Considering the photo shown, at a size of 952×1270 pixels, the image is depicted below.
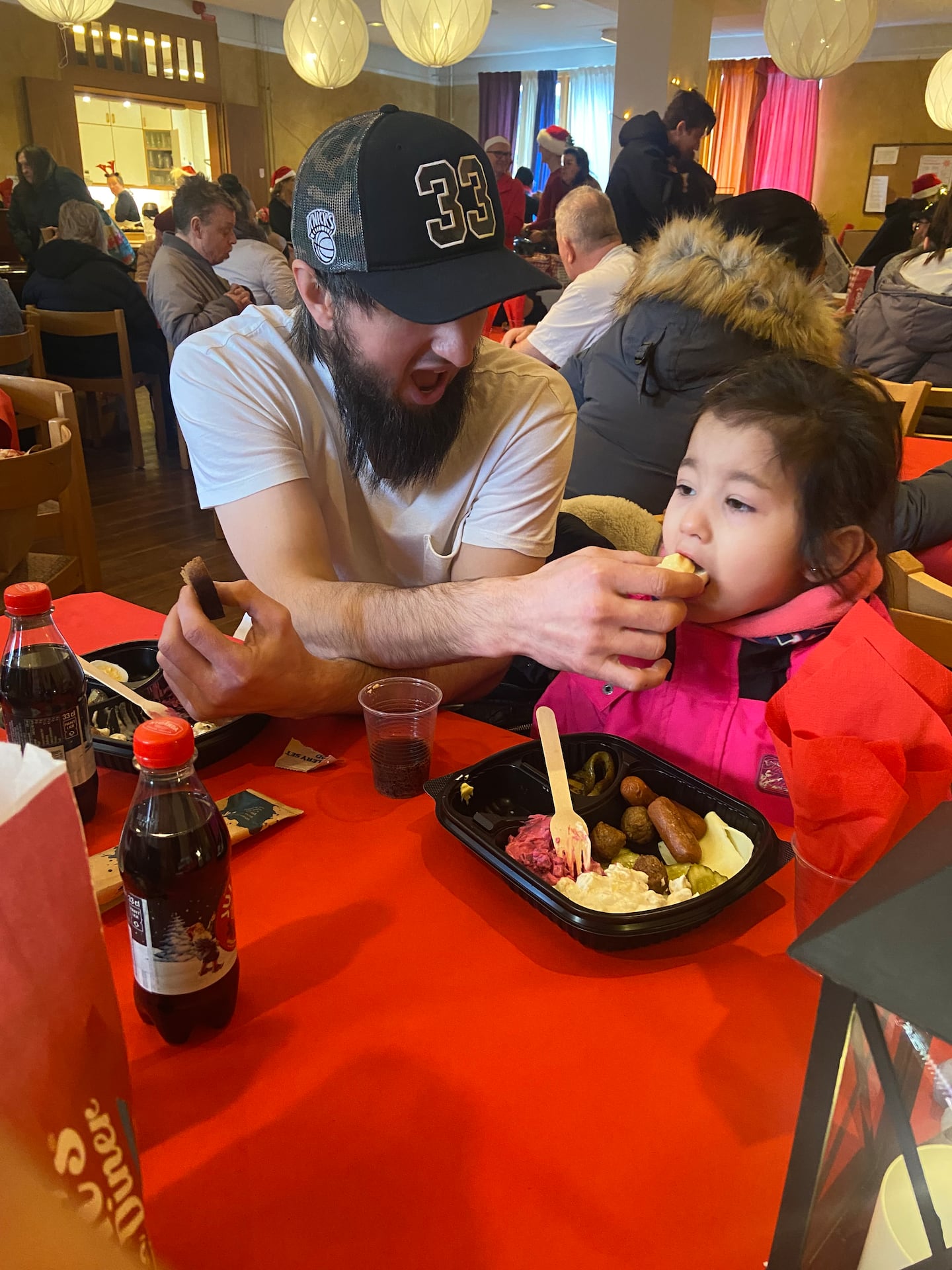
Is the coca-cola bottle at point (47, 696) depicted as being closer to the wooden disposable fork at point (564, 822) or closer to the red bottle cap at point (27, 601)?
the red bottle cap at point (27, 601)

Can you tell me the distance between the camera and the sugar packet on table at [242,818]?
927 mm

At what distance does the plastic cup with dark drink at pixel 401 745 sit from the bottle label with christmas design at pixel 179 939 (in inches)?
16.0

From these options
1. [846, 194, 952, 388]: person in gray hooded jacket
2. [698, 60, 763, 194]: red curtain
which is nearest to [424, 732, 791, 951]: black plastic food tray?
[846, 194, 952, 388]: person in gray hooded jacket

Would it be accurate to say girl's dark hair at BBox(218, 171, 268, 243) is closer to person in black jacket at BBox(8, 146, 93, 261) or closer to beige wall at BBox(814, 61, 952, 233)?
person in black jacket at BBox(8, 146, 93, 261)

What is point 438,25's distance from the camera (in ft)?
16.6

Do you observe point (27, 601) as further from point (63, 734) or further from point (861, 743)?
point (861, 743)

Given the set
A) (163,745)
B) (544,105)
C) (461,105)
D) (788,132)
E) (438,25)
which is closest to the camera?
(163,745)

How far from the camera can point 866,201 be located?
38.0 feet

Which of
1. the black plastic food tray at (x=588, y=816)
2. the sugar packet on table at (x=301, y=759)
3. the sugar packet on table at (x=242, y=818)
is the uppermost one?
the black plastic food tray at (x=588, y=816)

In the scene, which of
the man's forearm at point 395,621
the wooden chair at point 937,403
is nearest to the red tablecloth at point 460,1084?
the man's forearm at point 395,621

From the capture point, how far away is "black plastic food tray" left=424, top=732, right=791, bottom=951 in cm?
84

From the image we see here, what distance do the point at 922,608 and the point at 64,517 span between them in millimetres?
2369

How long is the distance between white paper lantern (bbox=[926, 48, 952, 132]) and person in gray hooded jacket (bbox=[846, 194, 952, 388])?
12.0 ft

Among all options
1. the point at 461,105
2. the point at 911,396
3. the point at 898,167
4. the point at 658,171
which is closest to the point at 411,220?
the point at 911,396
